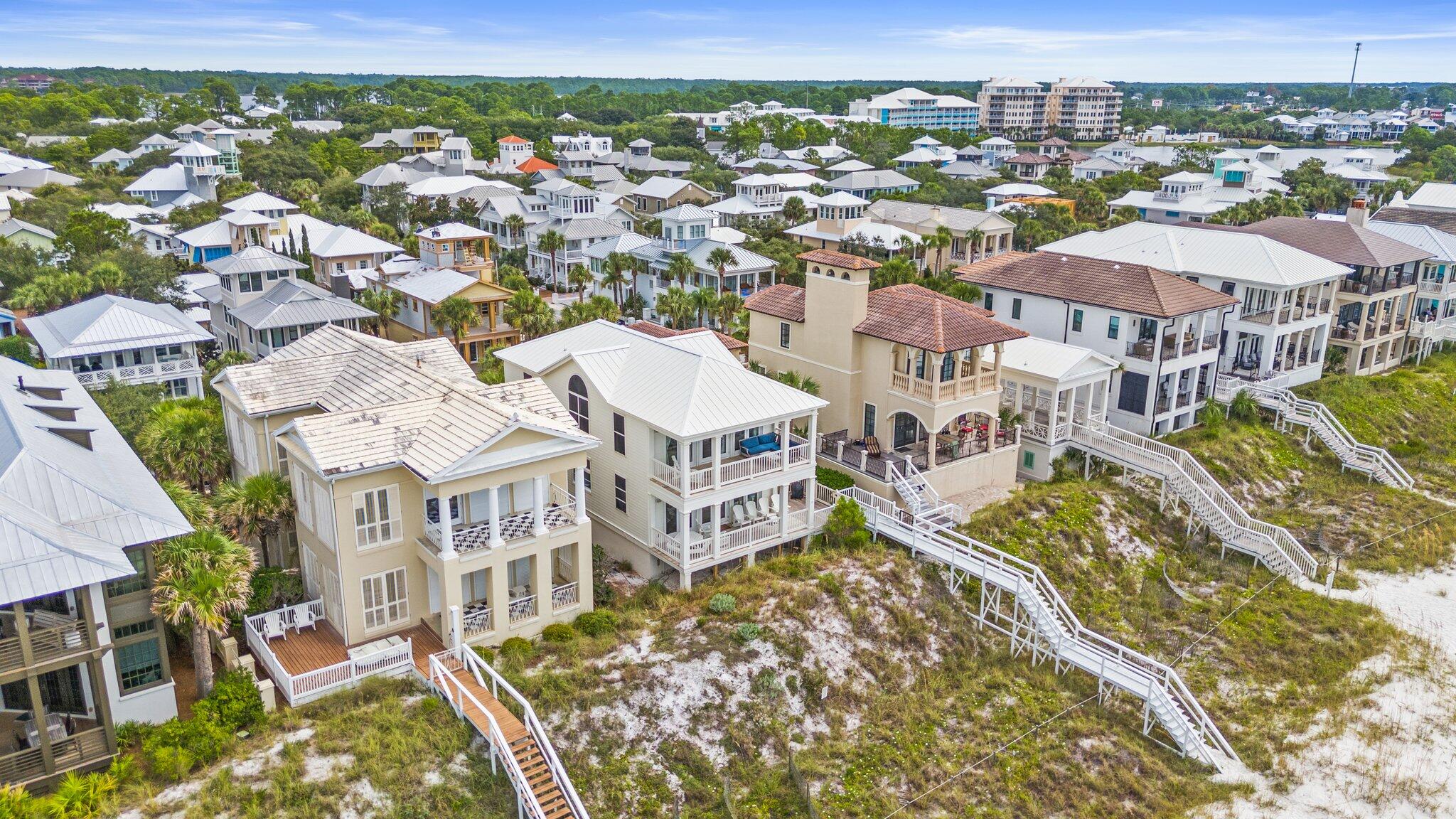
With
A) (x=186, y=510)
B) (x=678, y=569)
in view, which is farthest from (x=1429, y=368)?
(x=186, y=510)

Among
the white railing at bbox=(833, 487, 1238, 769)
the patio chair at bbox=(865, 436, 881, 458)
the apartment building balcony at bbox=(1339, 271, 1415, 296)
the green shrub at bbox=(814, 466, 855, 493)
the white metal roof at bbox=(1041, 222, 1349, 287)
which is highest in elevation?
the white metal roof at bbox=(1041, 222, 1349, 287)

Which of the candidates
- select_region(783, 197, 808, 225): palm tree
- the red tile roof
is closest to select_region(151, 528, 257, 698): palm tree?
select_region(783, 197, 808, 225): palm tree

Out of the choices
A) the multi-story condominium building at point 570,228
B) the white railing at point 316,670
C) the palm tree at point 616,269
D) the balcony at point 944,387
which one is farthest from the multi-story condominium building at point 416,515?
the multi-story condominium building at point 570,228

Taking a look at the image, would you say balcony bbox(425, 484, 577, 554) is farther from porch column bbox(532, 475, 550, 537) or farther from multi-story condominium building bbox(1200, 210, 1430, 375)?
multi-story condominium building bbox(1200, 210, 1430, 375)

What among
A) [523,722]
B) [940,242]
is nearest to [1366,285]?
[940,242]

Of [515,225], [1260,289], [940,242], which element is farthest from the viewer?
[515,225]

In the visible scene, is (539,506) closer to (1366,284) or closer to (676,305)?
(676,305)

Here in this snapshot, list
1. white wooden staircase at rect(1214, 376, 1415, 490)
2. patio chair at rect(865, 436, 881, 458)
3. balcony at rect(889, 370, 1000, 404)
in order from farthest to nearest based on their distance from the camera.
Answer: white wooden staircase at rect(1214, 376, 1415, 490)
patio chair at rect(865, 436, 881, 458)
balcony at rect(889, 370, 1000, 404)
